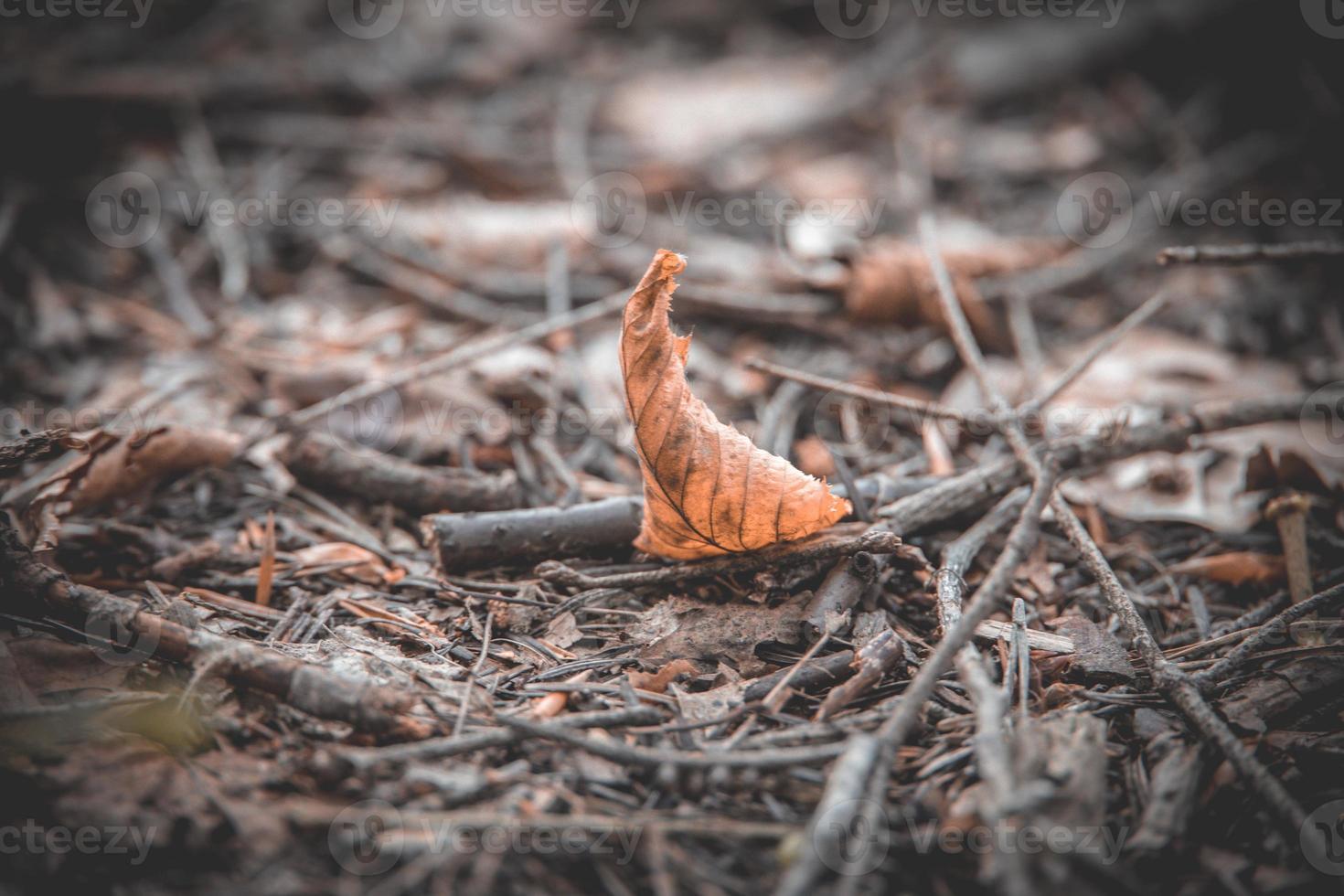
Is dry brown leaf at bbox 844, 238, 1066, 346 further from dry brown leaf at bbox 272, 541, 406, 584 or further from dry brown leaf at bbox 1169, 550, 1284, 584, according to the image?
dry brown leaf at bbox 272, 541, 406, 584

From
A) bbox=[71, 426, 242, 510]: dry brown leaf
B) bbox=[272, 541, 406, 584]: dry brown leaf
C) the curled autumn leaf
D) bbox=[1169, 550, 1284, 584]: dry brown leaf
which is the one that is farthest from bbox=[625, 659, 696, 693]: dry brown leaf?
bbox=[71, 426, 242, 510]: dry brown leaf

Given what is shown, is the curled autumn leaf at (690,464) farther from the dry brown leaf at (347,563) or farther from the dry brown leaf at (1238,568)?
the dry brown leaf at (1238,568)

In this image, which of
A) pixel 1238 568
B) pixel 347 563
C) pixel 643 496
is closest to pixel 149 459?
pixel 347 563

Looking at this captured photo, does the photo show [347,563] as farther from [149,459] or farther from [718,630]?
[718,630]

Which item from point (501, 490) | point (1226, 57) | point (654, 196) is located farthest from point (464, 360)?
point (1226, 57)

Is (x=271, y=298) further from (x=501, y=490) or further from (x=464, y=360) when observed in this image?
(x=501, y=490)

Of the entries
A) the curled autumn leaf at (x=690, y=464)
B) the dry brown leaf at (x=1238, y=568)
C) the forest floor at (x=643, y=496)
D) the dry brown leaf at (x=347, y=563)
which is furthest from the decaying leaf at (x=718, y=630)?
the dry brown leaf at (x=1238, y=568)
